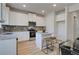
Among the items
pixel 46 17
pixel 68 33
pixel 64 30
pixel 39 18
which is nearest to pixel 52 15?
pixel 46 17

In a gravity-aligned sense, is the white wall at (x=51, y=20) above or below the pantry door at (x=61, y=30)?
above

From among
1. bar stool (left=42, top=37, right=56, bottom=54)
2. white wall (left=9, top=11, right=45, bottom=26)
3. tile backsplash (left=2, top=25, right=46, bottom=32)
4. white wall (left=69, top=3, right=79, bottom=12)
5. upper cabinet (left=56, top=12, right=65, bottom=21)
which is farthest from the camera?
Answer: bar stool (left=42, top=37, right=56, bottom=54)

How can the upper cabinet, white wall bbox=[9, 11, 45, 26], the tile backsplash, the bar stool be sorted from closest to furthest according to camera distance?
white wall bbox=[9, 11, 45, 26], the upper cabinet, the tile backsplash, the bar stool

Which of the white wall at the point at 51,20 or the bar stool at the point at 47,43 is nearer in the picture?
the white wall at the point at 51,20

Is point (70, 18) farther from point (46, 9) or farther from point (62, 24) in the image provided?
point (46, 9)

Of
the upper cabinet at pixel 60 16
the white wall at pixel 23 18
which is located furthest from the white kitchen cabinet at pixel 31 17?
the upper cabinet at pixel 60 16

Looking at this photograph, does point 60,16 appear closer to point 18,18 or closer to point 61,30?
point 61,30

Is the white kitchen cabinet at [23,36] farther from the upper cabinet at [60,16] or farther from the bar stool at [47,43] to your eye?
the upper cabinet at [60,16]

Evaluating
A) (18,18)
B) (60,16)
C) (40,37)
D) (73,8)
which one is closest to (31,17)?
(18,18)

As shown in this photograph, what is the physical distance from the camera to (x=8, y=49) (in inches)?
73.9

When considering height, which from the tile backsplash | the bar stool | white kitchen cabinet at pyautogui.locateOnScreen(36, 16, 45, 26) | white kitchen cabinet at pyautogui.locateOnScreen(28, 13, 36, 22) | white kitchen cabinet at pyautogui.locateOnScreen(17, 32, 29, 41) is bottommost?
the bar stool

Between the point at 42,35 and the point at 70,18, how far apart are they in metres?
1.32

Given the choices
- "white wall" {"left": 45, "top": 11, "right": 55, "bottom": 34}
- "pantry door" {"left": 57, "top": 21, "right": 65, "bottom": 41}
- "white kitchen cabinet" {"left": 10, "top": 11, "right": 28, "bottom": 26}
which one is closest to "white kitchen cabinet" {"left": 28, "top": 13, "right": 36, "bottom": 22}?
"white kitchen cabinet" {"left": 10, "top": 11, "right": 28, "bottom": 26}

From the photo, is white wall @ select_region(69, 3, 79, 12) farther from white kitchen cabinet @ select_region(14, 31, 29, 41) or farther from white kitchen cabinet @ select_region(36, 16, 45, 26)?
white kitchen cabinet @ select_region(14, 31, 29, 41)
